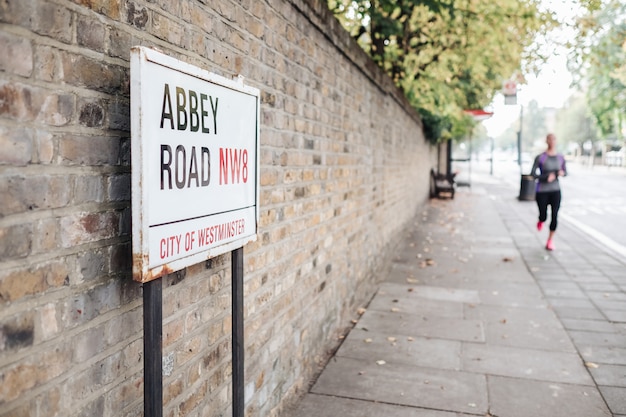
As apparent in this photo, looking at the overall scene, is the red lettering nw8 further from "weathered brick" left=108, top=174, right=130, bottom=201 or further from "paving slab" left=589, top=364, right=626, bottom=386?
"paving slab" left=589, top=364, right=626, bottom=386

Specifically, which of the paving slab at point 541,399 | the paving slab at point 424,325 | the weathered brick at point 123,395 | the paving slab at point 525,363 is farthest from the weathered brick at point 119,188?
the paving slab at point 424,325

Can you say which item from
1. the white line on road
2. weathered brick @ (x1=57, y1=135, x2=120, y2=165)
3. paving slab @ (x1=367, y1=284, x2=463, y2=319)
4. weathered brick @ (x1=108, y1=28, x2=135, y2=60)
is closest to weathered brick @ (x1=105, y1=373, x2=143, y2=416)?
weathered brick @ (x1=57, y1=135, x2=120, y2=165)

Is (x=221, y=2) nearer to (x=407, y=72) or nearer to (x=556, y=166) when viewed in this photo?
(x=556, y=166)

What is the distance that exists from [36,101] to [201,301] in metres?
1.16

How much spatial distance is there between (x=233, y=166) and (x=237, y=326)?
654mm

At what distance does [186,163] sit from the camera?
1.76 m

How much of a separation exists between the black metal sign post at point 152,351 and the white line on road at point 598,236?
9.00 metres

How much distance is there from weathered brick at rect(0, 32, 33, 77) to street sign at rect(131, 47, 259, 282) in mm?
258

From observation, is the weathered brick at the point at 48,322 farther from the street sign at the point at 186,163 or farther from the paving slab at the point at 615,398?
the paving slab at the point at 615,398

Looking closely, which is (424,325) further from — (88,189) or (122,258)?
(88,189)

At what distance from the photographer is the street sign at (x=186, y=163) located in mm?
1531

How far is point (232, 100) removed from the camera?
2.12 metres

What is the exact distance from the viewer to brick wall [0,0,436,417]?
1339 mm

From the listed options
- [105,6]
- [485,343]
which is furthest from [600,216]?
[105,6]
